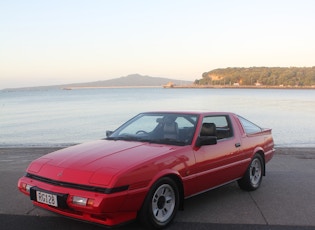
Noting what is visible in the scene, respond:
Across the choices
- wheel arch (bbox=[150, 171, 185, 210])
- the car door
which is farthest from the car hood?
the car door

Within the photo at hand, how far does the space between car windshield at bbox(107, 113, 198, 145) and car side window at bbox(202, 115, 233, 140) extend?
1.39ft

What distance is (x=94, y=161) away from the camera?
4.46 m

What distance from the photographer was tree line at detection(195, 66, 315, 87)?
155 meters

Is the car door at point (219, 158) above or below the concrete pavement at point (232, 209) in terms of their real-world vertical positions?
above

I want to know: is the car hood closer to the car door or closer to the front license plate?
the front license plate

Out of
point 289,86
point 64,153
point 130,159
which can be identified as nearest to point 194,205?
point 130,159

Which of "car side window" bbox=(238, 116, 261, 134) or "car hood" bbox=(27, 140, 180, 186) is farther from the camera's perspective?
"car side window" bbox=(238, 116, 261, 134)

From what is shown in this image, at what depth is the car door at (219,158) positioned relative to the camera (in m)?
5.21

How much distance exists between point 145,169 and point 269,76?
172665mm

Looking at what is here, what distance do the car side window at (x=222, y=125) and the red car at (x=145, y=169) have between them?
0.02m

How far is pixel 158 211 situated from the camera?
4598 mm

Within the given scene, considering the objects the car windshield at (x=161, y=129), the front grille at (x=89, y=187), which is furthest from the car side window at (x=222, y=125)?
the front grille at (x=89, y=187)

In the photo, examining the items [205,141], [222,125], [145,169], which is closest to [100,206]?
[145,169]

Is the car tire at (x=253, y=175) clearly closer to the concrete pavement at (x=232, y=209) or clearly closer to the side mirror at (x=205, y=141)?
the concrete pavement at (x=232, y=209)
